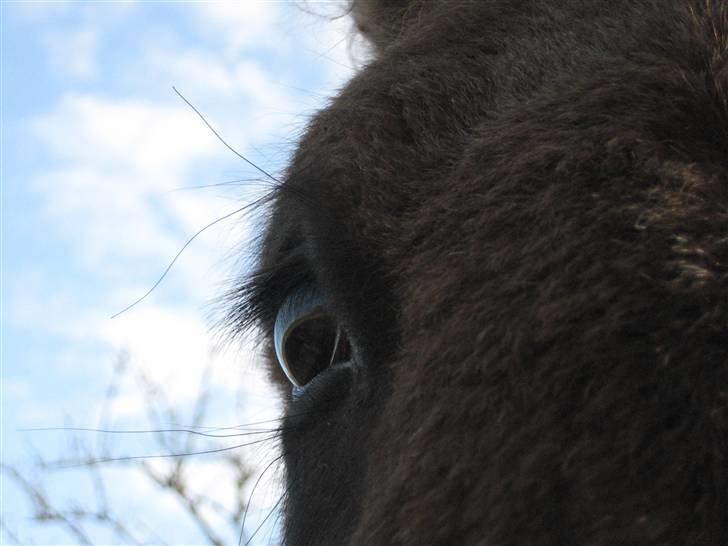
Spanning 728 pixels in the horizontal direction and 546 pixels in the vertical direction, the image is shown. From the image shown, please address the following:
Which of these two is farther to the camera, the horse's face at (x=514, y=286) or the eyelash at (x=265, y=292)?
the eyelash at (x=265, y=292)

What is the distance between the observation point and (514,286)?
173 cm

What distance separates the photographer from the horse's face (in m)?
1.52

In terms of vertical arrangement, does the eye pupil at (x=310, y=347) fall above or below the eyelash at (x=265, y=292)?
below

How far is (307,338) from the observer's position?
8.20 ft

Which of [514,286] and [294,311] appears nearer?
[514,286]

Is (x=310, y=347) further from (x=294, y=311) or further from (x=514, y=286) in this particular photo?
(x=514, y=286)

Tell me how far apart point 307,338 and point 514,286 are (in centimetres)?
86

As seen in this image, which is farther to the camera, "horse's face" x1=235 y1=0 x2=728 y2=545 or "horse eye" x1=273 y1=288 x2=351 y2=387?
"horse eye" x1=273 y1=288 x2=351 y2=387

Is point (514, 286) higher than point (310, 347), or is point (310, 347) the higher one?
point (310, 347)

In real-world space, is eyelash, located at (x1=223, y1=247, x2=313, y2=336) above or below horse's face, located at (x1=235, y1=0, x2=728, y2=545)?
above

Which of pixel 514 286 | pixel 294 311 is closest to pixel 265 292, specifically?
pixel 294 311

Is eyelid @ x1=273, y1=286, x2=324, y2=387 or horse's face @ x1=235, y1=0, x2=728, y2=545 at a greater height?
eyelid @ x1=273, y1=286, x2=324, y2=387

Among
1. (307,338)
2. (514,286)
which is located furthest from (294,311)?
(514,286)

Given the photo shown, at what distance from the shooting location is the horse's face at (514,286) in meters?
1.52
